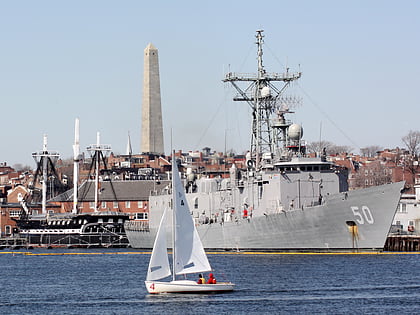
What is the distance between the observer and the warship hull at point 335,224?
2275 inches

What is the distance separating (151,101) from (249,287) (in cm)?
11121

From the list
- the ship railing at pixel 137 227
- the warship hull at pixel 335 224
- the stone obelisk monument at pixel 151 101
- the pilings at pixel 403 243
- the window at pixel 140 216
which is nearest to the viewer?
the warship hull at pixel 335 224

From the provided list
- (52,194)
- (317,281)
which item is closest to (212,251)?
(317,281)

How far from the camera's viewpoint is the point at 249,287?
151 ft

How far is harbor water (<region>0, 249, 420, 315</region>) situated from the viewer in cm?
4000

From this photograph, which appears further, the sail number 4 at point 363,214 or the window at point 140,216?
the window at point 140,216

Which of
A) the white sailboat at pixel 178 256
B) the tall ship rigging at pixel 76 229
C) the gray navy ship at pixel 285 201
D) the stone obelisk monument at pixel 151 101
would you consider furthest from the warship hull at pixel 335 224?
the stone obelisk monument at pixel 151 101

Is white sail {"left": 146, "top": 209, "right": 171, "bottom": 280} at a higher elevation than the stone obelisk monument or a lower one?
lower

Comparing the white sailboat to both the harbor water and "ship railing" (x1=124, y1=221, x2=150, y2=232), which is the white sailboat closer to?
the harbor water

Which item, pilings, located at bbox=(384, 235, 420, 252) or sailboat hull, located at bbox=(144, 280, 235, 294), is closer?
sailboat hull, located at bbox=(144, 280, 235, 294)

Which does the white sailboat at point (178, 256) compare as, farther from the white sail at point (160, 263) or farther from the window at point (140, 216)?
the window at point (140, 216)

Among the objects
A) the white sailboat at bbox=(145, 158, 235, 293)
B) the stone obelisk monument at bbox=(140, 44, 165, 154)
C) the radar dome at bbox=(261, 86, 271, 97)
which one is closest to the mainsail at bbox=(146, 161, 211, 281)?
the white sailboat at bbox=(145, 158, 235, 293)

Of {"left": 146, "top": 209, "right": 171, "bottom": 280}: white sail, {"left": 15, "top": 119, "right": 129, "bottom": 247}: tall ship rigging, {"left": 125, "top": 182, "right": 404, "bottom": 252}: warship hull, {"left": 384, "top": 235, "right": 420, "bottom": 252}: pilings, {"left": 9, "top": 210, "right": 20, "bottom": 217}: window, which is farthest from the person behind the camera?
{"left": 9, "top": 210, "right": 20, "bottom": 217}: window

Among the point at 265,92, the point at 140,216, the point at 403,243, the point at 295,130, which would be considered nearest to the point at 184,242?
the point at 295,130
